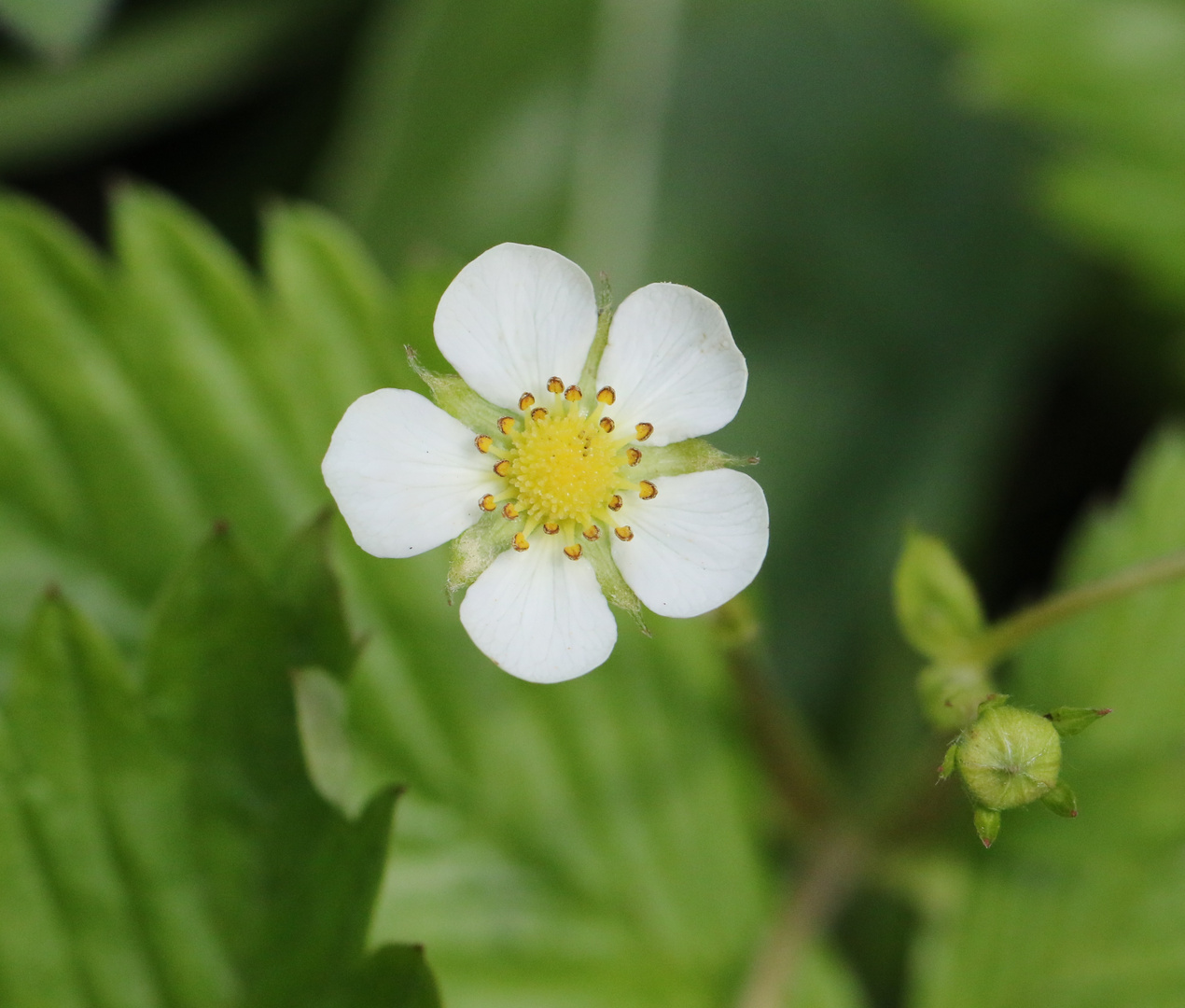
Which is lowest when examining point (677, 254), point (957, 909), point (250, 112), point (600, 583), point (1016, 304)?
point (957, 909)

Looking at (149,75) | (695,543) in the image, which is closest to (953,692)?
(695,543)

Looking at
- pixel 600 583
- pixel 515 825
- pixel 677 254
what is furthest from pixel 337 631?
pixel 677 254

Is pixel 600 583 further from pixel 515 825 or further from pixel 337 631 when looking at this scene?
pixel 515 825

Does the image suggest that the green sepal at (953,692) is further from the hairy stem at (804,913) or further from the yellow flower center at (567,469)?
the hairy stem at (804,913)

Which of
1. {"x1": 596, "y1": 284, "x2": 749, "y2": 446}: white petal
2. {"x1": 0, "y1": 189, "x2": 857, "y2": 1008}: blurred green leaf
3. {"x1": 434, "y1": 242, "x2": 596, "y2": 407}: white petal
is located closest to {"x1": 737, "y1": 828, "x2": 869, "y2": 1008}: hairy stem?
{"x1": 0, "y1": 189, "x2": 857, "y2": 1008}: blurred green leaf

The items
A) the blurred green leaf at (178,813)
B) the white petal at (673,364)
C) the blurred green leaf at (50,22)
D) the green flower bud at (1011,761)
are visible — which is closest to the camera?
the green flower bud at (1011,761)

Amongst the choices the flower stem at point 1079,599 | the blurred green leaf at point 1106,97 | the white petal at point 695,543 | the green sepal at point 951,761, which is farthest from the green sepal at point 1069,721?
the blurred green leaf at point 1106,97

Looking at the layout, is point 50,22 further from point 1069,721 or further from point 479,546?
point 1069,721
